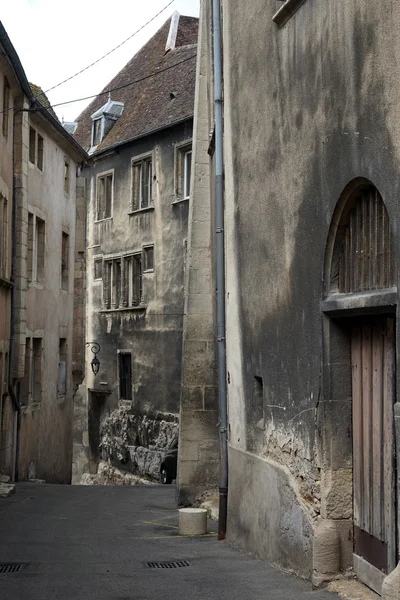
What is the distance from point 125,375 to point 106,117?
877 cm

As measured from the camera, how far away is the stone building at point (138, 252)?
26.9 metres

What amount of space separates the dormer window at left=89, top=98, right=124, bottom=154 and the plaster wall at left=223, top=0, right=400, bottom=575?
72.7 feet

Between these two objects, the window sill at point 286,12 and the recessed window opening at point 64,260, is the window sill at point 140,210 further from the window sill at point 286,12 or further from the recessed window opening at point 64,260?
the window sill at point 286,12

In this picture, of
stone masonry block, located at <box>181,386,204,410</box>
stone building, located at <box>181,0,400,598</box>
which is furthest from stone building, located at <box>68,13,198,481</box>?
stone building, located at <box>181,0,400,598</box>

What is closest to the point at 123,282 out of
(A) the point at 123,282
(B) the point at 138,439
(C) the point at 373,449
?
(A) the point at 123,282

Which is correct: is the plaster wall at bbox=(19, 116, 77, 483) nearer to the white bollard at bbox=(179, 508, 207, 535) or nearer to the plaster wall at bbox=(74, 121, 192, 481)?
the plaster wall at bbox=(74, 121, 192, 481)

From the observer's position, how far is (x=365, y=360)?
6.78 m

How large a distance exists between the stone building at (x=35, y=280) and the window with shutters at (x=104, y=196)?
595 centimetres

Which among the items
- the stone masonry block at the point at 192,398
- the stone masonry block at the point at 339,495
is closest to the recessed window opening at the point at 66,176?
the stone masonry block at the point at 192,398

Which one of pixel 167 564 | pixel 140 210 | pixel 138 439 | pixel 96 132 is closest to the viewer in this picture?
pixel 167 564

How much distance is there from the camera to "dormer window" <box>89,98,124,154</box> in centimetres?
3231

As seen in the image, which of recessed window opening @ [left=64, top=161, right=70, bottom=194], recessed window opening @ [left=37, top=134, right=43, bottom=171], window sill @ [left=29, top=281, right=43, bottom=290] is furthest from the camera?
recessed window opening @ [left=64, top=161, right=70, bottom=194]

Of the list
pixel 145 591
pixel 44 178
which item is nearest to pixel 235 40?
pixel 145 591

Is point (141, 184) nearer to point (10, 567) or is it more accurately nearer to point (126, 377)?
point (126, 377)
